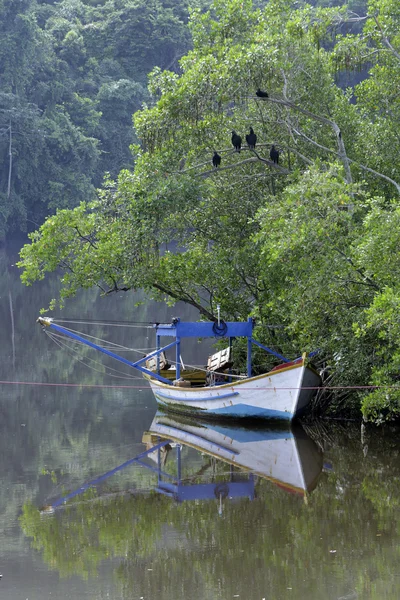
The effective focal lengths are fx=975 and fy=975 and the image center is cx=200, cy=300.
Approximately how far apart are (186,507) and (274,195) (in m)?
9.06

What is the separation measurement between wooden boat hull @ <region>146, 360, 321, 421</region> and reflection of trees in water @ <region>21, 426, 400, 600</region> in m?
3.06

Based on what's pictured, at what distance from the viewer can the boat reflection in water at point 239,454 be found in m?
13.2

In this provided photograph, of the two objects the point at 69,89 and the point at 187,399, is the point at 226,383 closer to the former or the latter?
the point at 187,399

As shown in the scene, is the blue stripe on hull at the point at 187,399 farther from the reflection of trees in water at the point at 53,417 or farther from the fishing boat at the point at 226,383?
the reflection of trees in water at the point at 53,417

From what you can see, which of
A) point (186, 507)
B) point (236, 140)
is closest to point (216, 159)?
point (236, 140)

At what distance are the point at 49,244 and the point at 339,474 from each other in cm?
903

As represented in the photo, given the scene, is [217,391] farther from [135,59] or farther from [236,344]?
[135,59]

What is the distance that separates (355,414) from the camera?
18234 mm

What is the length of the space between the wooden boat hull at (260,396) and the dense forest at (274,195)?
0.68 metres

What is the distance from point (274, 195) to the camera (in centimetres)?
1983

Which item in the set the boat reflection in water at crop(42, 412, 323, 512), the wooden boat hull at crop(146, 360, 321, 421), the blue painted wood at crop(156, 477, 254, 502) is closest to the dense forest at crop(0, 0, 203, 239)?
the wooden boat hull at crop(146, 360, 321, 421)

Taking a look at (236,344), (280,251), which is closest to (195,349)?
(236,344)

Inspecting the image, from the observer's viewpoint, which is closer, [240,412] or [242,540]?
[242,540]

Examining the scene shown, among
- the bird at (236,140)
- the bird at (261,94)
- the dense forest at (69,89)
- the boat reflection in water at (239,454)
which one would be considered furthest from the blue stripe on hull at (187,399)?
the dense forest at (69,89)
